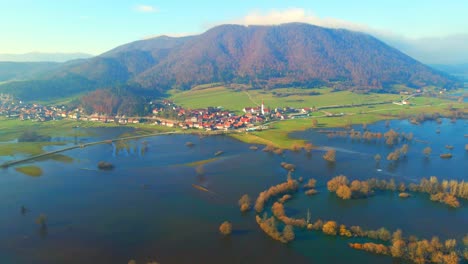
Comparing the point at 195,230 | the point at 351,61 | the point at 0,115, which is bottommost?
the point at 195,230

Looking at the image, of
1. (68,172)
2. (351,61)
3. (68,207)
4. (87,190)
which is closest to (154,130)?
(68,172)

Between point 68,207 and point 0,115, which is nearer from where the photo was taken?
point 68,207

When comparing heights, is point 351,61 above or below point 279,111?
above

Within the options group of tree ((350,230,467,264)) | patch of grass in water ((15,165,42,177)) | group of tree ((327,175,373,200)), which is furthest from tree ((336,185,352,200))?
patch of grass in water ((15,165,42,177))

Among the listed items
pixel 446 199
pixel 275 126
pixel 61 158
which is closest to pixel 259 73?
pixel 275 126

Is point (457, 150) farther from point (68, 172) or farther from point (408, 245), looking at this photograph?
point (68, 172)

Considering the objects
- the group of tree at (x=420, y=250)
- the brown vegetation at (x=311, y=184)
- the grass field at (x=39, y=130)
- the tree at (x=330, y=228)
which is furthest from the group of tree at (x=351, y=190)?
the grass field at (x=39, y=130)
